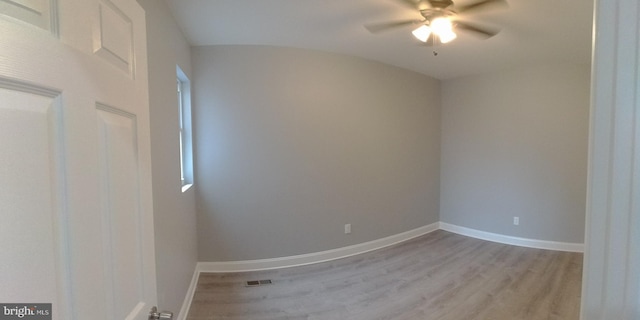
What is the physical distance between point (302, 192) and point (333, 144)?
710 millimetres

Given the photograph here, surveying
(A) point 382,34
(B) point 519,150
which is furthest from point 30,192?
(B) point 519,150

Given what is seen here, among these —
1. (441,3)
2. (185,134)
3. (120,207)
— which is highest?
(441,3)

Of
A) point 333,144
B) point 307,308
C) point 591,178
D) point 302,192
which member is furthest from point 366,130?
point 591,178

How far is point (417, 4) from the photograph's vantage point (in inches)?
78.8

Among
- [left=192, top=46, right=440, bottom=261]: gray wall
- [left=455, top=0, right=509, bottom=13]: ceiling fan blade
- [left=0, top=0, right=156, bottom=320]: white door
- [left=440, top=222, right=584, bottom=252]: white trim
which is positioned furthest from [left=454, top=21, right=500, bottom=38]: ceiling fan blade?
[left=440, top=222, right=584, bottom=252]: white trim

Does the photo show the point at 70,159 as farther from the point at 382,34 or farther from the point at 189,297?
the point at 382,34

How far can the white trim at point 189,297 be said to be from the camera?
209 cm

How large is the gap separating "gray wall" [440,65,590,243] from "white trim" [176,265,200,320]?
152 inches

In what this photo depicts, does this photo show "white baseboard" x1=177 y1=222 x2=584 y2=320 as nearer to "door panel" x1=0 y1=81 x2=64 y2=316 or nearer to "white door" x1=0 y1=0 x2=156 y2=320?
"white door" x1=0 y1=0 x2=156 y2=320

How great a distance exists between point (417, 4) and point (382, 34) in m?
0.62

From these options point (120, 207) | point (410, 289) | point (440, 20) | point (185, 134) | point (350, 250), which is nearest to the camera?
point (120, 207)

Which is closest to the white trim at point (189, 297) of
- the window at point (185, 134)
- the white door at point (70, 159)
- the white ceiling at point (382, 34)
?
the window at point (185, 134)

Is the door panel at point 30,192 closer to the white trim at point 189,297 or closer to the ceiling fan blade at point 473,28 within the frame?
the white trim at point 189,297

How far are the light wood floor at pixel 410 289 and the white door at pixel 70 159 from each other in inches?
70.7
